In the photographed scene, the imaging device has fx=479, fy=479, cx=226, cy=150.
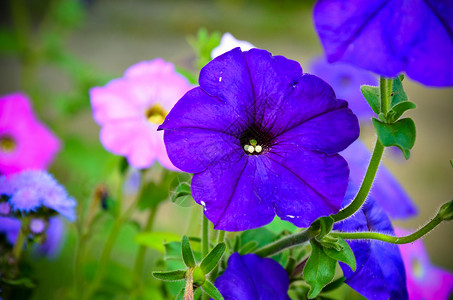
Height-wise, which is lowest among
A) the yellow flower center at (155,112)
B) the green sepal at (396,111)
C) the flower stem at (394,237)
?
the flower stem at (394,237)

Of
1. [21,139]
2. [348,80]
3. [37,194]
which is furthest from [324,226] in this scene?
[348,80]

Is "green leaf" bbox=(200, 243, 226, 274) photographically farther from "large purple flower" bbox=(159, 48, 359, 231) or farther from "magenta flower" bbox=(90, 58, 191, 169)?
"magenta flower" bbox=(90, 58, 191, 169)

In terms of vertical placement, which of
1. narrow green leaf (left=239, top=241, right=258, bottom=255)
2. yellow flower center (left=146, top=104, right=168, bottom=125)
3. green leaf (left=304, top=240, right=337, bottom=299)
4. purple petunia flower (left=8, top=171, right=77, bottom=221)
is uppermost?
yellow flower center (left=146, top=104, right=168, bottom=125)

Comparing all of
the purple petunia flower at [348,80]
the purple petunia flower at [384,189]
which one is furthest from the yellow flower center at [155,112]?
the purple petunia flower at [348,80]

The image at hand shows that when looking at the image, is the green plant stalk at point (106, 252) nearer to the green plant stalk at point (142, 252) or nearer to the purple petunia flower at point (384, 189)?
the green plant stalk at point (142, 252)

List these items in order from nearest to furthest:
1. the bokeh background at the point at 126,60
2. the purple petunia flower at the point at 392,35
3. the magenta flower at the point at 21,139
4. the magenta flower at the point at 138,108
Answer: the purple petunia flower at the point at 392,35 < the magenta flower at the point at 138,108 < the magenta flower at the point at 21,139 < the bokeh background at the point at 126,60

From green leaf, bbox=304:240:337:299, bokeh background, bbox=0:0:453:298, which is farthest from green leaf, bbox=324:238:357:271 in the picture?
bokeh background, bbox=0:0:453:298

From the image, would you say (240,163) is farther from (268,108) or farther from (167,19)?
(167,19)
